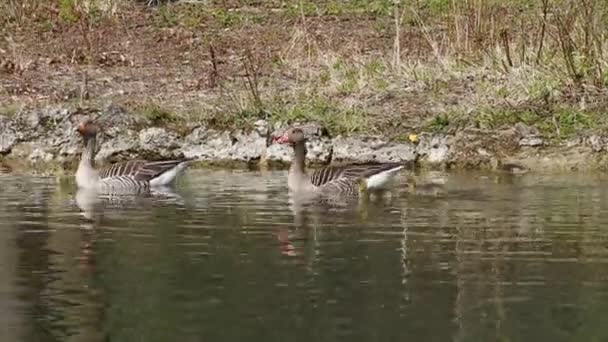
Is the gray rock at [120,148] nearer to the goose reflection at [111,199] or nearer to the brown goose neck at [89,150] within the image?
the brown goose neck at [89,150]

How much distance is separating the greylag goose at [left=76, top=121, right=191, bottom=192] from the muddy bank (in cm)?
186

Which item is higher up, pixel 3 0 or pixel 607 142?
pixel 3 0

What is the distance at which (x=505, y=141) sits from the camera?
18.8 meters

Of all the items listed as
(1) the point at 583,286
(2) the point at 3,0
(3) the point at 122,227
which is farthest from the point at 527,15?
(1) the point at 583,286

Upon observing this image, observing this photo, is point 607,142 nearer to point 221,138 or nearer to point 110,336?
point 221,138

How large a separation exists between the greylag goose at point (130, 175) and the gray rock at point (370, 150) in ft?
7.82

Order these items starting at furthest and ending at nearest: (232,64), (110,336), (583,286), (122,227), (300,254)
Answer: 1. (232,64)
2. (122,227)
3. (300,254)
4. (583,286)
5. (110,336)

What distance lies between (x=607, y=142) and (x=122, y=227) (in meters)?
7.03

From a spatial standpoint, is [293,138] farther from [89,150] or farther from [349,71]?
[349,71]

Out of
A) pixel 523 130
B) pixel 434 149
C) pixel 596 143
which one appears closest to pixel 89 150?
pixel 434 149

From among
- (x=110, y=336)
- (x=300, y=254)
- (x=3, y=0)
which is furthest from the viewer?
(x=3, y=0)

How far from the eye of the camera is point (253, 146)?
19250 millimetres

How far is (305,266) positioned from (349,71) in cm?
1018

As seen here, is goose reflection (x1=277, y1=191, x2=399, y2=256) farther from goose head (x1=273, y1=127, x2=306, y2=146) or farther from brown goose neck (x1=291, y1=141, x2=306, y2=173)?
goose head (x1=273, y1=127, x2=306, y2=146)
